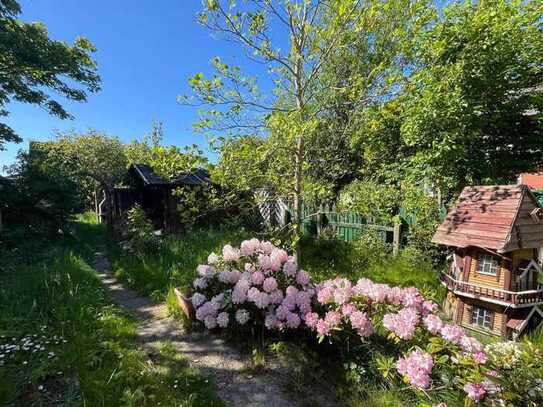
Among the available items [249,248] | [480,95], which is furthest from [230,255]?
[480,95]

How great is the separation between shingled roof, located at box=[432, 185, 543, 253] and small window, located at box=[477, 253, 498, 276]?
0.26 metres

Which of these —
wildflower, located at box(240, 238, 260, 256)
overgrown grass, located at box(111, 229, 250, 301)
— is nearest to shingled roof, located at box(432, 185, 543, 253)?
wildflower, located at box(240, 238, 260, 256)

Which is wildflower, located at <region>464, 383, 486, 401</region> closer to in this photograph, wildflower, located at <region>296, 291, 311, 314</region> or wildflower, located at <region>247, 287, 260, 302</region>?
wildflower, located at <region>296, 291, 311, 314</region>

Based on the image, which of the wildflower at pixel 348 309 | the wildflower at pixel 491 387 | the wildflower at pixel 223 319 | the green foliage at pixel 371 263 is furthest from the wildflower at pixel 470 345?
the green foliage at pixel 371 263

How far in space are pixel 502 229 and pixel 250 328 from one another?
3.20m

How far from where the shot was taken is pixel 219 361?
9.71ft

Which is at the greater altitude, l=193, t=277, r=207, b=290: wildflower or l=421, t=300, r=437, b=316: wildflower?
l=421, t=300, r=437, b=316: wildflower

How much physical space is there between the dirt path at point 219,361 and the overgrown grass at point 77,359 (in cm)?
15

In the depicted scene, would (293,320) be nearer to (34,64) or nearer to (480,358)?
(480,358)

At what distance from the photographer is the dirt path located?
245 cm

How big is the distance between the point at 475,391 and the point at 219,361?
2.34m

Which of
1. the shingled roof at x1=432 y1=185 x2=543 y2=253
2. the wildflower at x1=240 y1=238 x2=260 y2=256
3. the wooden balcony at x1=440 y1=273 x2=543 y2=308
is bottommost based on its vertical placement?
the wooden balcony at x1=440 y1=273 x2=543 y2=308

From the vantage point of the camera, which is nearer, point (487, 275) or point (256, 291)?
point (256, 291)

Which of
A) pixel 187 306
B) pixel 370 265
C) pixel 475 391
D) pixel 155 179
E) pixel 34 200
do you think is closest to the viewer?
pixel 475 391
